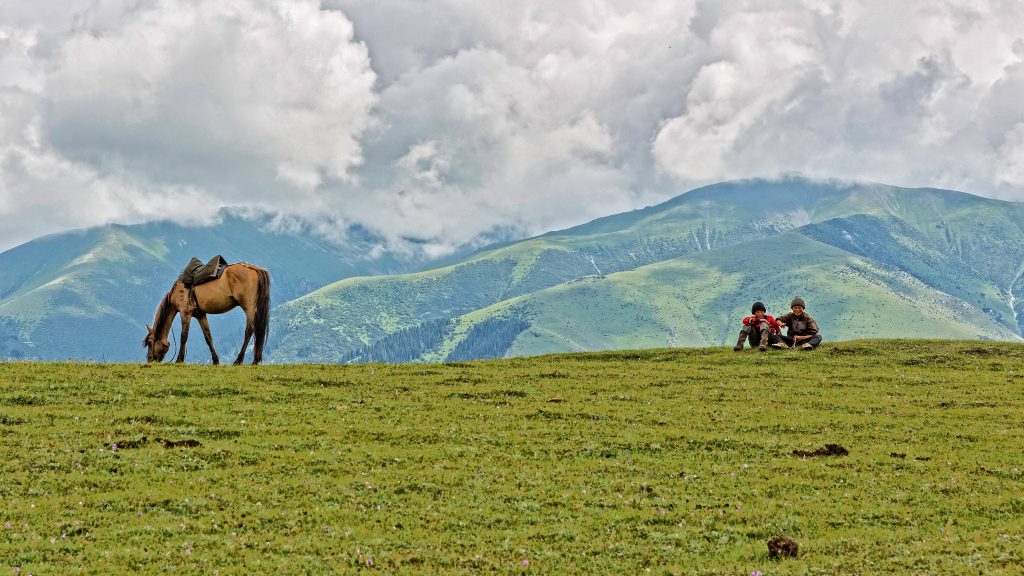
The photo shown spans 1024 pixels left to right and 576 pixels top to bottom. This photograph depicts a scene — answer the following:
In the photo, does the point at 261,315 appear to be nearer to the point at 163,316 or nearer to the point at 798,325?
the point at 163,316

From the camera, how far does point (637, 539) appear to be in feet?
51.4

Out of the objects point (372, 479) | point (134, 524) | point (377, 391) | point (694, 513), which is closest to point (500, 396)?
point (377, 391)

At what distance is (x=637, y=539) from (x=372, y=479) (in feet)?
22.0

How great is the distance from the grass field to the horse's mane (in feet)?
14.8

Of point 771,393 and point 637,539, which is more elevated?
point 771,393

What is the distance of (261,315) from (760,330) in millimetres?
25035

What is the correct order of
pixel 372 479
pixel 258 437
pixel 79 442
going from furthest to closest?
pixel 258 437, pixel 79 442, pixel 372 479

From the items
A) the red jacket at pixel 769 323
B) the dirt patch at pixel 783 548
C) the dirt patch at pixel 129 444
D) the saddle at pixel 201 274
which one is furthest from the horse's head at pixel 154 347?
the dirt patch at pixel 783 548

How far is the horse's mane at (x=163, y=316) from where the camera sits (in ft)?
122

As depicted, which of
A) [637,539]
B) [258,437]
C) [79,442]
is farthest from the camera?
[258,437]

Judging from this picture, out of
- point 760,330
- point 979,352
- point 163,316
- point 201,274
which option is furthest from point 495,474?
point 979,352

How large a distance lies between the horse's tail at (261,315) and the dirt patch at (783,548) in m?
27.0

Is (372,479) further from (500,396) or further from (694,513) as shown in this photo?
(500,396)

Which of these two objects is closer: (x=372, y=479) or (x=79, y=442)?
(x=372, y=479)
